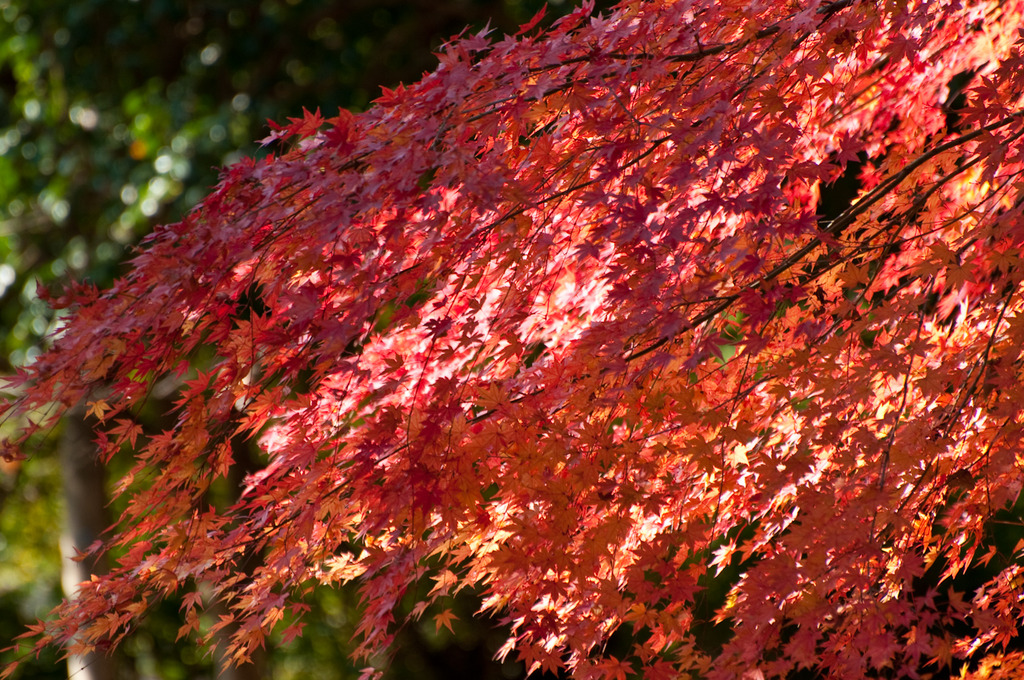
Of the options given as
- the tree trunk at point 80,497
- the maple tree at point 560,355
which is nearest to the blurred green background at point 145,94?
the tree trunk at point 80,497

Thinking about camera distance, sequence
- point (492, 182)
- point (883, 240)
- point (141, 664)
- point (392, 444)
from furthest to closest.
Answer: point (141, 664), point (883, 240), point (392, 444), point (492, 182)

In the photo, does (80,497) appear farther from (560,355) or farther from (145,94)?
(560,355)

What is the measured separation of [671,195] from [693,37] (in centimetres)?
37

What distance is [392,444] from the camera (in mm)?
1953

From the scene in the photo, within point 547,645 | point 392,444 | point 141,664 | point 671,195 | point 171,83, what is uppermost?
point 171,83

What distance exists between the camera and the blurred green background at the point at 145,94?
5.12 m

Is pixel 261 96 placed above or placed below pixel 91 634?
above

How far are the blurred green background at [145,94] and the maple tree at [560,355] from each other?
2.80 m

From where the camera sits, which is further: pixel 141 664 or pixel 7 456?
pixel 141 664

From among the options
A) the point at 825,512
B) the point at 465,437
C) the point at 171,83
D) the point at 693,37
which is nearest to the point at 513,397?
the point at 465,437

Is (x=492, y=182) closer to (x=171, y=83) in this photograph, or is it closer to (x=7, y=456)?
(x=7, y=456)

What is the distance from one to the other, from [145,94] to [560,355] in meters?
4.41

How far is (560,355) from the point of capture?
2.22 meters

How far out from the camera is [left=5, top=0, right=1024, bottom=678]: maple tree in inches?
73.0
